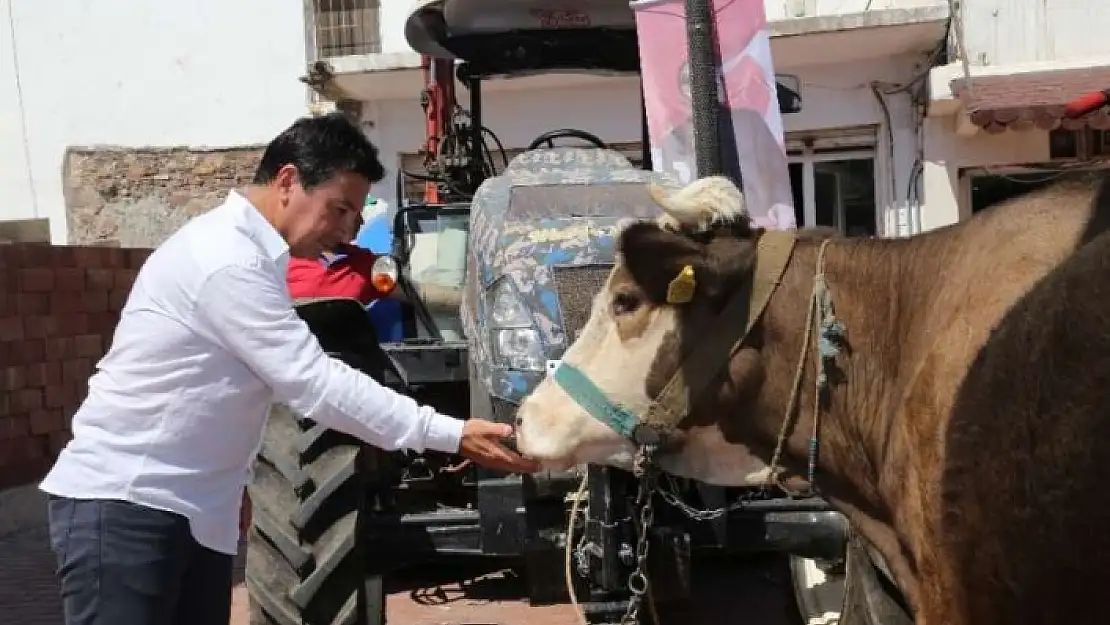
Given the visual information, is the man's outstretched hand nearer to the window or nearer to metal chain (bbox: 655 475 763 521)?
metal chain (bbox: 655 475 763 521)

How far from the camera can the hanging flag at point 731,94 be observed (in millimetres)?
4945

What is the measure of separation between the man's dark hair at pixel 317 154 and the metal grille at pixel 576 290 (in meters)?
1.12

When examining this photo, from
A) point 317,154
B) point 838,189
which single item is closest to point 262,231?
point 317,154

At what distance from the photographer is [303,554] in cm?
372

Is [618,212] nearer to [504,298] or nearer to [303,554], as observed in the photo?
[504,298]

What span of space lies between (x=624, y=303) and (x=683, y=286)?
0.18 meters

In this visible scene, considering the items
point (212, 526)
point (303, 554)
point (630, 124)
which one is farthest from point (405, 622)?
point (630, 124)

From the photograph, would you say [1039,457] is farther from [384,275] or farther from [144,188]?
[144,188]

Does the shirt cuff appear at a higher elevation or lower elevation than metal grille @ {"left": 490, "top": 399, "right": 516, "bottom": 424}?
higher

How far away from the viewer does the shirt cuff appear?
2809mm

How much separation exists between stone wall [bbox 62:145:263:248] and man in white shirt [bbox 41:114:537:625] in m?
12.1

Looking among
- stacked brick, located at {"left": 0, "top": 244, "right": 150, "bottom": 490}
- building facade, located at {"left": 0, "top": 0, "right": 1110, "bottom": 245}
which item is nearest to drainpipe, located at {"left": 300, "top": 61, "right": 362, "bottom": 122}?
building facade, located at {"left": 0, "top": 0, "right": 1110, "bottom": 245}

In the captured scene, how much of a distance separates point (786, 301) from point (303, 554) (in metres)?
2.02

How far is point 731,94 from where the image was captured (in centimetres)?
492
